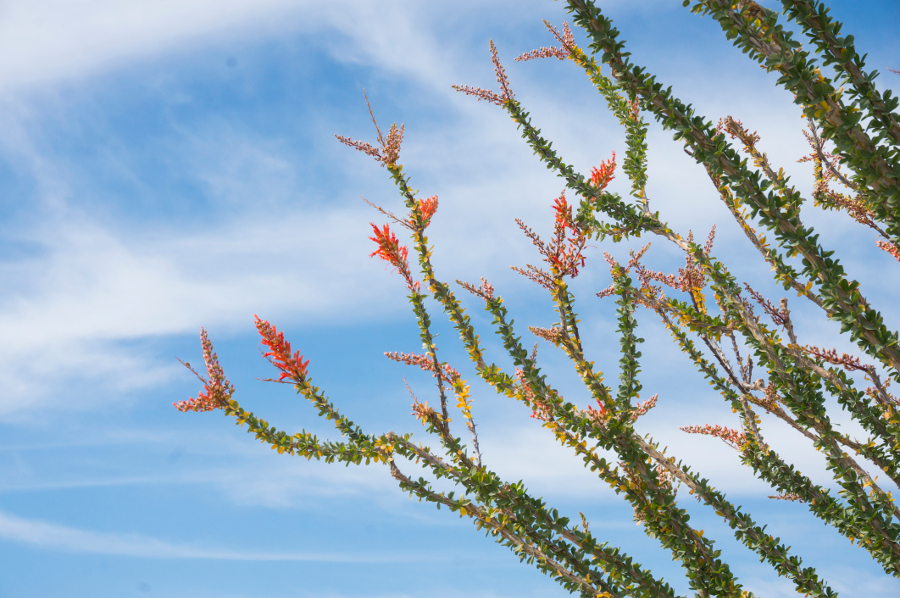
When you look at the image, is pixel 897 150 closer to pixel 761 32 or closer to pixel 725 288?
pixel 761 32

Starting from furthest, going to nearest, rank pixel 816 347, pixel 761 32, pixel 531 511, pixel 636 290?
pixel 636 290
pixel 816 347
pixel 531 511
pixel 761 32

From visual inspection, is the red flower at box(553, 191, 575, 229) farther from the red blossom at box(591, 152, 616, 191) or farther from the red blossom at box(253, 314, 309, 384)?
the red blossom at box(253, 314, 309, 384)

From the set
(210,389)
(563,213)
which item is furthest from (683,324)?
(210,389)

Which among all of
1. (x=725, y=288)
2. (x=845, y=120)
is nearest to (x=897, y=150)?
(x=845, y=120)

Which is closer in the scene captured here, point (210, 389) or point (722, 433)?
point (210, 389)

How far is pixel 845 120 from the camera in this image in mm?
3355

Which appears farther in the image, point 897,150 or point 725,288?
point 725,288

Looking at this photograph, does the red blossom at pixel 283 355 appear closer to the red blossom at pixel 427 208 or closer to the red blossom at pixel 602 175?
the red blossom at pixel 427 208

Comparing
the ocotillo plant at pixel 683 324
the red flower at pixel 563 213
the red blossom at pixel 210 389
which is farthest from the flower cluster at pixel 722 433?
the red blossom at pixel 210 389

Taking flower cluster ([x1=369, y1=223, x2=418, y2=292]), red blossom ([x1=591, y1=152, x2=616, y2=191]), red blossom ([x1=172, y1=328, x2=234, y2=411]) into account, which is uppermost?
red blossom ([x1=591, y1=152, x2=616, y2=191])

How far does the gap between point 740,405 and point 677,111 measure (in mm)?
3133

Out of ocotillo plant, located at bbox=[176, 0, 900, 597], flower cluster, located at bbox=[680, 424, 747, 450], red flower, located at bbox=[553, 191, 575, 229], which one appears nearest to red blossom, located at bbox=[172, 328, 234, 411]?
ocotillo plant, located at bbox=[176, 0, 900, 597]

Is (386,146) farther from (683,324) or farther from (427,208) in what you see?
(683,324)

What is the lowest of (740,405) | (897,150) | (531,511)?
(531,511)
